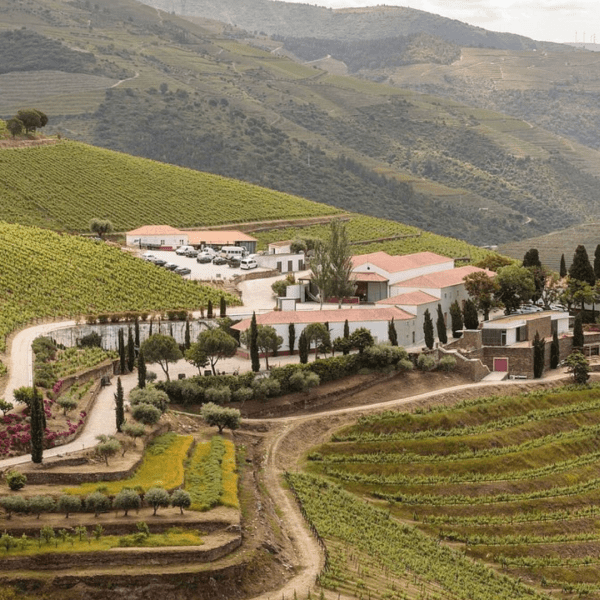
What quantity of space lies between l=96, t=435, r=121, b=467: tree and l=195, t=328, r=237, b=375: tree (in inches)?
684

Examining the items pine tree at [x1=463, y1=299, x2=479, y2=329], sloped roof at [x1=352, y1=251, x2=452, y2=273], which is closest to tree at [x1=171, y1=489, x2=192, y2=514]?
pine tree at [x1=463, y1=299, x2=479, y2=329]

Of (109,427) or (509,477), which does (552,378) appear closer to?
(509,477)

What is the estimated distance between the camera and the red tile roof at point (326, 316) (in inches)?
3068

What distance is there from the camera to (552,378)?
80125mm

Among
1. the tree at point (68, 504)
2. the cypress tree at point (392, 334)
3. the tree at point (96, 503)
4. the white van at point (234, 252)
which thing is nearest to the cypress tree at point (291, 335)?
the cypress tree at point (392, 334)

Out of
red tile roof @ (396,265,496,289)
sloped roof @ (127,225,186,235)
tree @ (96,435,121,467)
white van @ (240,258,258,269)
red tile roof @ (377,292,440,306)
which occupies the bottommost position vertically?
tree @ (96,435,121,467)

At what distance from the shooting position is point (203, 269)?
10338cm

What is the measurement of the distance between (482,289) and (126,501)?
42642 millimetres

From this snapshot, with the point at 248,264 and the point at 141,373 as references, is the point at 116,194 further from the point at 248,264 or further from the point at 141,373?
the point at 141,373

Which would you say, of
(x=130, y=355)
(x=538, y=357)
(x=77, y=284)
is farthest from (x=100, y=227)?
(x=538, y=357)

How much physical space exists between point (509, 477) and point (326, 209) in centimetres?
7666

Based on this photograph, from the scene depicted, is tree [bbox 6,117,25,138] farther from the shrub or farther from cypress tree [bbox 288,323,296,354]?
the shrub

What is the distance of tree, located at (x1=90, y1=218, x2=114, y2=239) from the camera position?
376 feet

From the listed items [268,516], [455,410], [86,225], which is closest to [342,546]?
[268,516]
